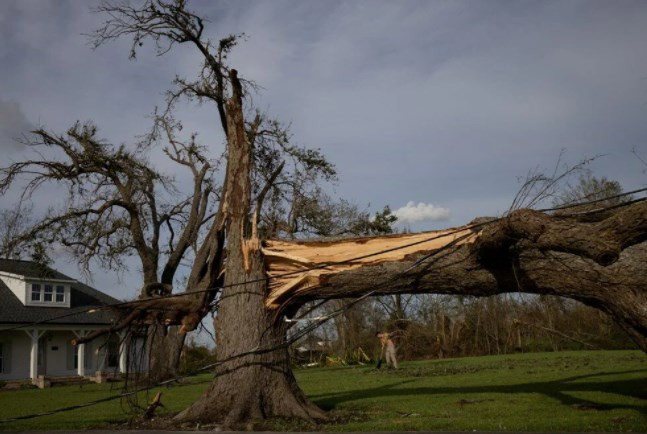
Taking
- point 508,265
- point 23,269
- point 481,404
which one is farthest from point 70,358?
point 508,265

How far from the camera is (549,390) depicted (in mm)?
12375

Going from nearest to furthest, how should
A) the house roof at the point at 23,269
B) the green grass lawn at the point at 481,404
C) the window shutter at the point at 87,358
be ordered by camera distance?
the green grass lawn at the point at 481,404
the house roof at the point at 23,269
the window shutter at the point at 87,358

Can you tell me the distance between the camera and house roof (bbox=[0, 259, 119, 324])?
31.1 metres

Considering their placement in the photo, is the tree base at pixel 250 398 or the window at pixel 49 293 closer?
the tree base at pixel 250 398

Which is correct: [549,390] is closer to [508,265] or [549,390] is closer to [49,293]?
[508,265]

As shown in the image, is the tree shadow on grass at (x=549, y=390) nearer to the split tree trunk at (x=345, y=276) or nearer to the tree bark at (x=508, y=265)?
the split tree trunk at (x=345, y=276)

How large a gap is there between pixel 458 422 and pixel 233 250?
15.9 feet

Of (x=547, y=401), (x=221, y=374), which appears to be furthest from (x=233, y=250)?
(x=547, y=401)

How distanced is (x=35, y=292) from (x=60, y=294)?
62.2 inches

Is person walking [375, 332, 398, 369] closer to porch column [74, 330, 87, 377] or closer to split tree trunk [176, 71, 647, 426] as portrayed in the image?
split tree trunk [176, 71, 647, 426]

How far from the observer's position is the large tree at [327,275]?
25.2 feet

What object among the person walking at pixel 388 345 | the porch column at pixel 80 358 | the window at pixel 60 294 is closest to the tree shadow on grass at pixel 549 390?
the person walking at pixel 388 345

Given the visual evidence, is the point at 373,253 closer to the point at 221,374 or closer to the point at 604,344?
the point at 221,374

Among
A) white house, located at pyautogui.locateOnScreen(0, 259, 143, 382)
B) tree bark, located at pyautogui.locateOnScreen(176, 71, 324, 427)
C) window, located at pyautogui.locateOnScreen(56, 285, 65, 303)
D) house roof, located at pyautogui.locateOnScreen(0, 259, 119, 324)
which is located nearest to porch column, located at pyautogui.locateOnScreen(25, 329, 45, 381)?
white house, located at pyautogui.locateOnScreen(0, 259, 143, 382)
